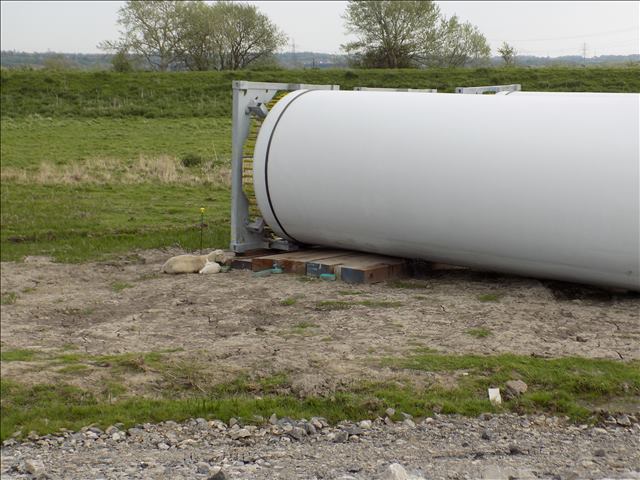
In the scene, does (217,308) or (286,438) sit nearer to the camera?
(286,438)

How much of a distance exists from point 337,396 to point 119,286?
3.96m

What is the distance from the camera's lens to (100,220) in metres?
13.2

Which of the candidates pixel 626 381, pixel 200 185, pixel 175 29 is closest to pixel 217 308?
pixel 626 381

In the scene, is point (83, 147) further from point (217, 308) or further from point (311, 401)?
point (311, 401)

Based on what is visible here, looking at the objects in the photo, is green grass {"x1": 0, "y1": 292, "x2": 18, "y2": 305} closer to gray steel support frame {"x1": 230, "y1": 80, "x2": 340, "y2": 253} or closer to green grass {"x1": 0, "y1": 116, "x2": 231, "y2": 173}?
gray steel support frame {"x1": 230, "y1": 80, "x2": 340, "y2": 253}

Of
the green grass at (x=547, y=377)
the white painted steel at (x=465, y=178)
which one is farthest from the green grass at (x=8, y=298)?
the white painted steel at (x=465, y=178)

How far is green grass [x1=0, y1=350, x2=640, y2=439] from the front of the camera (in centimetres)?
600

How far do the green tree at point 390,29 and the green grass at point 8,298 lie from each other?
34.7 metres

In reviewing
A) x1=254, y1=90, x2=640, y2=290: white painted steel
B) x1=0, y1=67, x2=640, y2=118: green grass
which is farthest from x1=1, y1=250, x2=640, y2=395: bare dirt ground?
x1=0, y1=67, x2=640, y2=118: green grass

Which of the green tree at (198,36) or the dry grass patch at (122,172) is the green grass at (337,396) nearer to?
the dry grass patch at (122,172)

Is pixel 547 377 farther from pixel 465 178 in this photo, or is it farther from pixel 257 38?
pixel 257 38

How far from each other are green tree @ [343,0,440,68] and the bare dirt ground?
32760mm

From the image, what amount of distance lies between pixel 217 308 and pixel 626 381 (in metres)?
3.80

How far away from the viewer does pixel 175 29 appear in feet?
120
